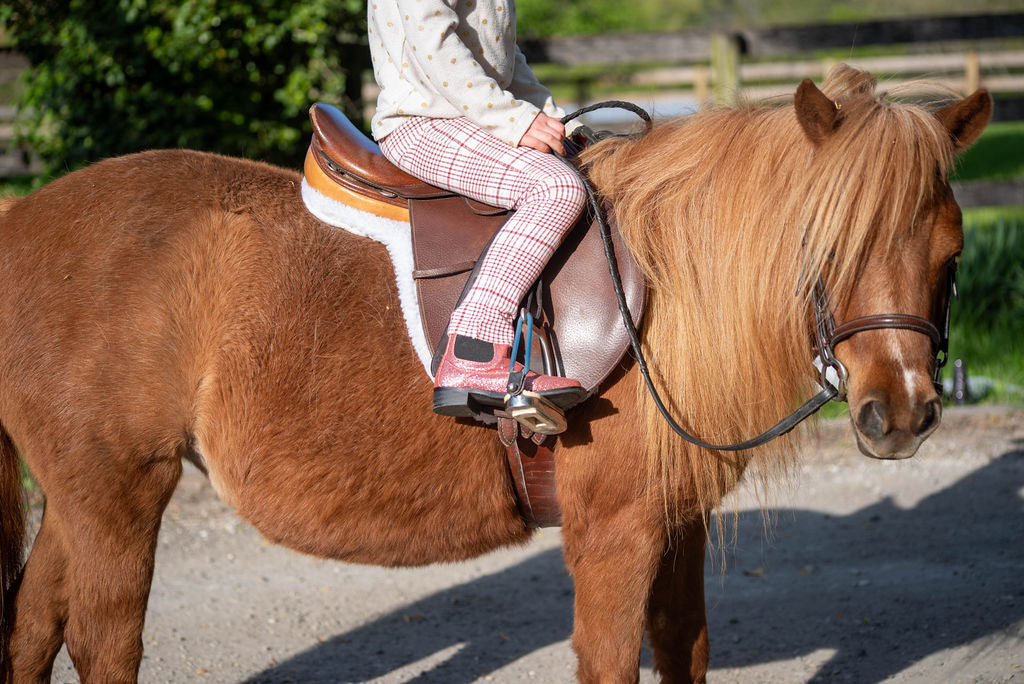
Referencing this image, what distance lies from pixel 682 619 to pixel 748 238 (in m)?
1.30

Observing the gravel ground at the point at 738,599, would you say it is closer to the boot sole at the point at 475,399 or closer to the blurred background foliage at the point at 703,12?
the boot sole at the point at 475,399

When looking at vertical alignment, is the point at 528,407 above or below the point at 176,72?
above

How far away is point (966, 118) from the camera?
2.03m

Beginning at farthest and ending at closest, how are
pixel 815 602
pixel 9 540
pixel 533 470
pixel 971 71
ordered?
pixel 971 71 → pixel 815 602 → pixel 9 540 → pixel 533 470

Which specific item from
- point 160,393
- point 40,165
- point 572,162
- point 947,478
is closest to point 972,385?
point 947,478

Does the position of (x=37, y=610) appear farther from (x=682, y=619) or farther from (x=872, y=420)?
(x=872, y=420)

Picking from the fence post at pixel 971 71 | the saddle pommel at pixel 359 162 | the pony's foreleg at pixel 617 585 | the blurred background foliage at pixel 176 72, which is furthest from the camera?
the fence post at pixel 971 71

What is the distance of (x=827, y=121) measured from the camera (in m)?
1.95

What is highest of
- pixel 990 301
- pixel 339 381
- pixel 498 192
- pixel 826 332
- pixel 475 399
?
pixel 826 332

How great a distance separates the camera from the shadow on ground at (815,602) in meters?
3.28

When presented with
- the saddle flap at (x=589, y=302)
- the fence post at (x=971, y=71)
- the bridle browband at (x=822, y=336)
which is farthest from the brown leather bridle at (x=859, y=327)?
the fence post at (x=971, y=71)

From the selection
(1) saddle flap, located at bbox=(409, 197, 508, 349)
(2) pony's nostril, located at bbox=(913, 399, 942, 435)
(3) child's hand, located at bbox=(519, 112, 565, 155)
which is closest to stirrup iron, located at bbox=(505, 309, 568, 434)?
(1) saddle flap, located at bbox=(409, 197, 508, 349)

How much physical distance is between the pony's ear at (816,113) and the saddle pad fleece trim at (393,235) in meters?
1.01

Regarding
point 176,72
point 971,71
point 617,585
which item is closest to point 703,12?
point 971,71
